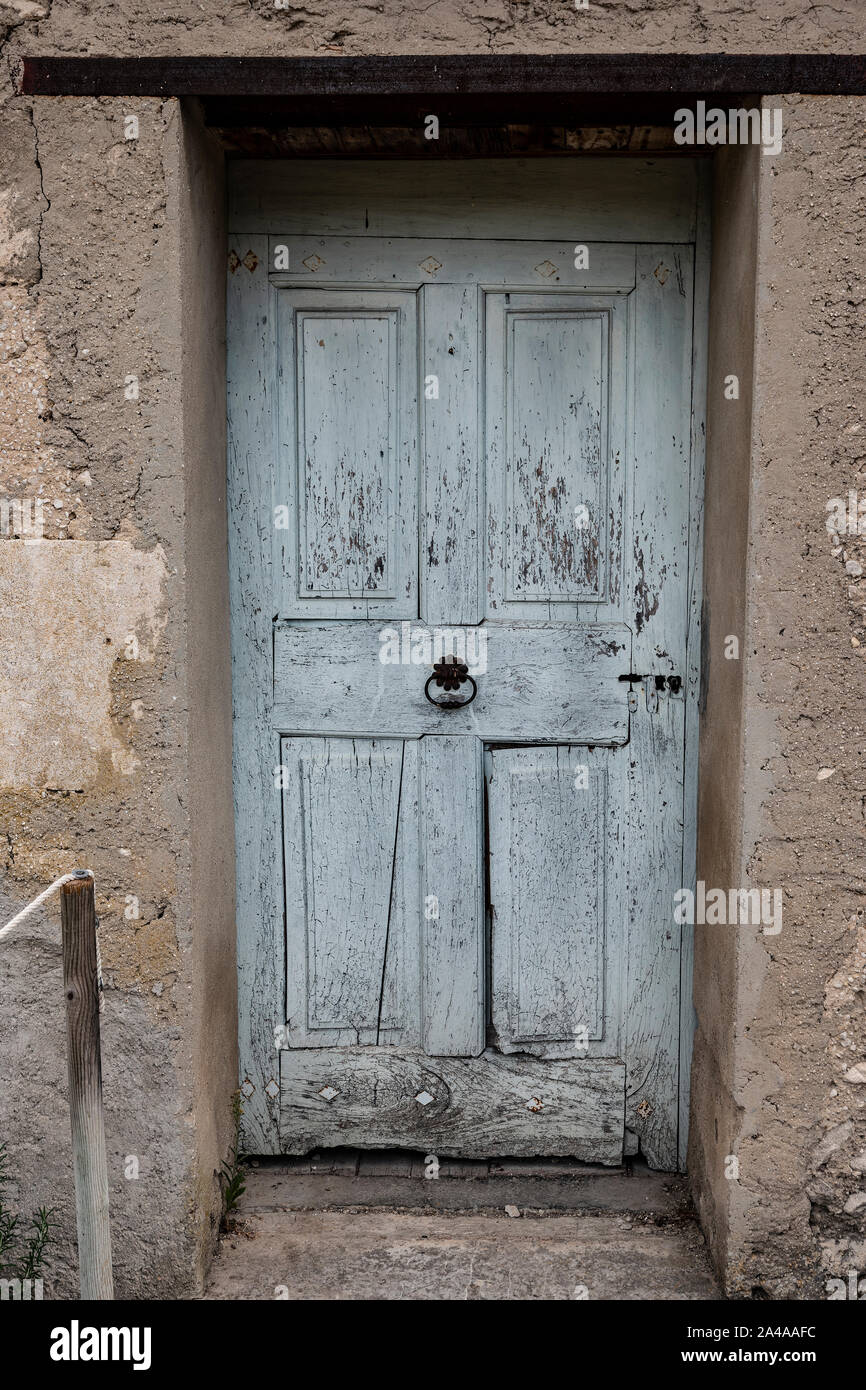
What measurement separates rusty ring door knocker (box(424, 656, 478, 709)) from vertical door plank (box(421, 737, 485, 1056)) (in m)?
0.10

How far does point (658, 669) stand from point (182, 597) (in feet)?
3.84

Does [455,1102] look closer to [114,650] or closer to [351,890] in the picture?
[351,890]

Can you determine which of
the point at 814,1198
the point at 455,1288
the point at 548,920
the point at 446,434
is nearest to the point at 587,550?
the point at 446,434

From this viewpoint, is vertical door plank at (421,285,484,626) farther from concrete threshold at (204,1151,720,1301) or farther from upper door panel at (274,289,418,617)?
concrete threshold at (204,1151,720,1301)

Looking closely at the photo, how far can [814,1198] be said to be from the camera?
7.34 ft

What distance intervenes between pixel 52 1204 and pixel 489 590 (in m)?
1.73

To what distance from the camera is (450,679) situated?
8.37ft

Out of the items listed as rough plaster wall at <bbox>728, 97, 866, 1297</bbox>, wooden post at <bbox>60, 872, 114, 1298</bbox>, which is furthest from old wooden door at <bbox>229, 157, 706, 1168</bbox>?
wooden post at <bbox>60, 872, 114, 1298</bbox>

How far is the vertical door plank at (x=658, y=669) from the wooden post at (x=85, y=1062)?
1414 mm

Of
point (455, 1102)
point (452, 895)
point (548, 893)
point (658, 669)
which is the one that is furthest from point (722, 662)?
point (455, 1102)

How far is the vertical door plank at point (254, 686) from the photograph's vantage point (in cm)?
251

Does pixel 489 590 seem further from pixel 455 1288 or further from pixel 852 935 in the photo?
pixel 455 1288

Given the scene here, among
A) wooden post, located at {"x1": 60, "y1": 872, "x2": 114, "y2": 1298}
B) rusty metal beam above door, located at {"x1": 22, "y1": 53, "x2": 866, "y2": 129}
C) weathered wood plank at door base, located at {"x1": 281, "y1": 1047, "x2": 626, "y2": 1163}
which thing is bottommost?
weathered wood plank at door base, located at {"x1": 281, "y1": 1047, "x2": 626, "y2": 1163}

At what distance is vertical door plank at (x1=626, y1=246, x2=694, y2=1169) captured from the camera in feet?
8.20
